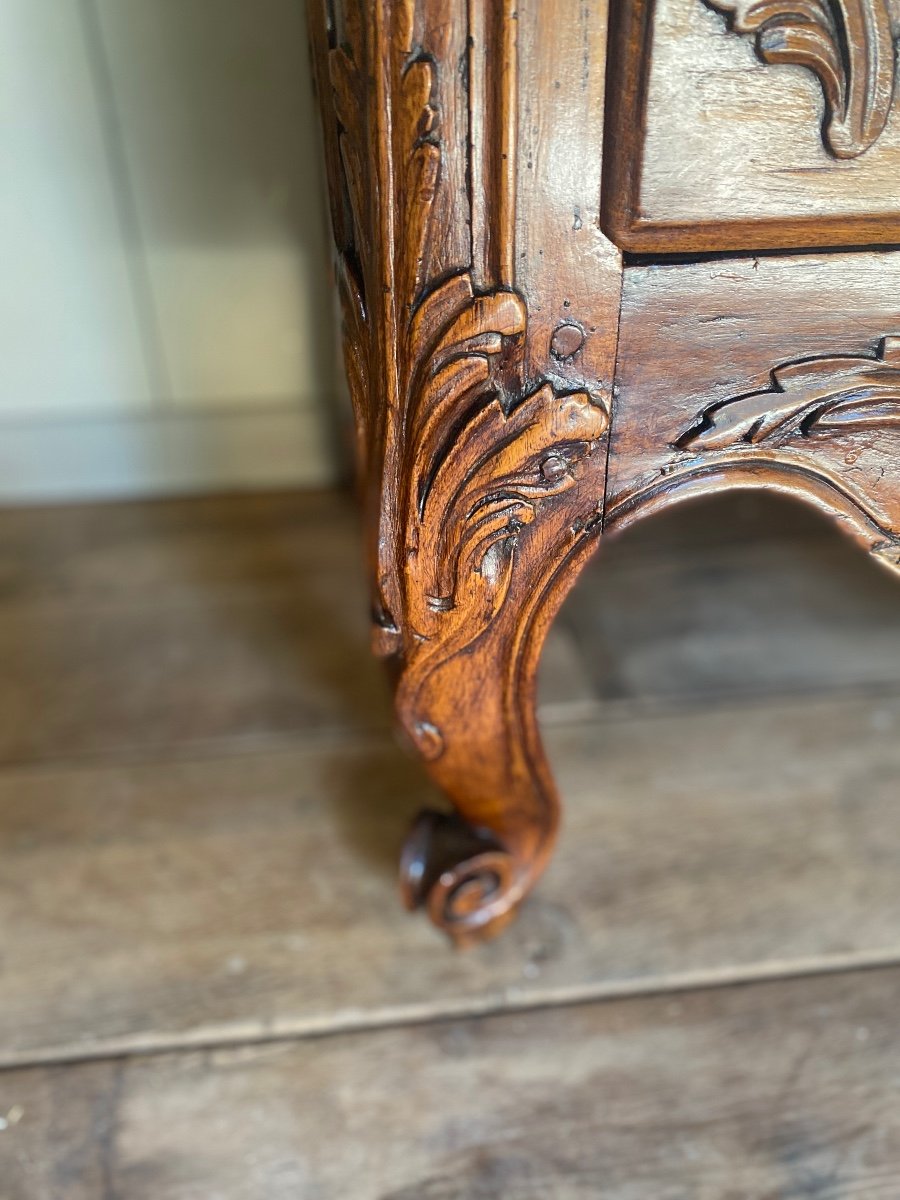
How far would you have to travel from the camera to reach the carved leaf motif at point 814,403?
34 centimetres

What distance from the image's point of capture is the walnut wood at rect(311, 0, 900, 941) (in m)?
0.27

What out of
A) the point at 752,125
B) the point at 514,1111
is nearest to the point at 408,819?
the point at 514,1111

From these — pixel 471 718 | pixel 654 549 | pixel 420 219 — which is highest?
pixel 420 219

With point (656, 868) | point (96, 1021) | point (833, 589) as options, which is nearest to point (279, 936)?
point (96, 1021)

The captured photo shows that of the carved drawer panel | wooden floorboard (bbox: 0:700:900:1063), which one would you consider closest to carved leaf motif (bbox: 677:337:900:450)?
the carved drawer panel

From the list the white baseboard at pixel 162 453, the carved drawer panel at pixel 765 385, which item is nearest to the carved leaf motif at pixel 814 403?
the carved drawer panel at pixel 765 385

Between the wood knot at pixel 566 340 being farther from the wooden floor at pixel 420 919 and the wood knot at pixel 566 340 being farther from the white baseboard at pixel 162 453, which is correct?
the white baseboard at pixel 162 453

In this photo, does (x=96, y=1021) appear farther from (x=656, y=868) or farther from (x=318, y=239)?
(x=318, y=239)

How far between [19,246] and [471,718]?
0.60 metres

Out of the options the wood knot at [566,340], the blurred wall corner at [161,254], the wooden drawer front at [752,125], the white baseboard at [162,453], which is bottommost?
the white baseboard at [162,453]

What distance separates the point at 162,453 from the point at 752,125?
2.33 feet

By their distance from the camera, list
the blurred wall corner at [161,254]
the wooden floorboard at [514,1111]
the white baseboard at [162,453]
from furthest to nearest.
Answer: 1. the white baseboard at [162,453]
2. the blurred wall corner at [161,254]
3. the wooden floorboard at [514,1111]

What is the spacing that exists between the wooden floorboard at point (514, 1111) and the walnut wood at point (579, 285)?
20 centimetres

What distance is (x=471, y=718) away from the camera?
0.43 meters
